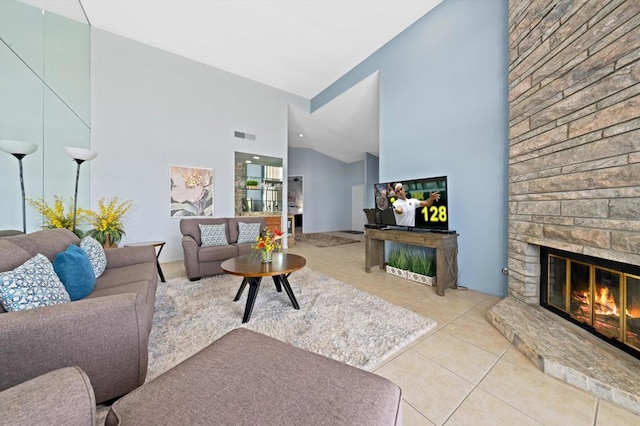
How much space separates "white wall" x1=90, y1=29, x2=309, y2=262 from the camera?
3869mm

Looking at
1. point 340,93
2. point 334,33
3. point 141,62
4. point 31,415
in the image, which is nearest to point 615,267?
point 31,415

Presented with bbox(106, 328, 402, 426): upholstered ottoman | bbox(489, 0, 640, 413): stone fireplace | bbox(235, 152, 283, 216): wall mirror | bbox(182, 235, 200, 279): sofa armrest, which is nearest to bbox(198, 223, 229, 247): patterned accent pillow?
bbox(182, 235, 200, 279): sofa armrest

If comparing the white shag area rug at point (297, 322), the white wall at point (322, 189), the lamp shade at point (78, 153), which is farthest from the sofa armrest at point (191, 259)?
the white wall at point (322, 189)

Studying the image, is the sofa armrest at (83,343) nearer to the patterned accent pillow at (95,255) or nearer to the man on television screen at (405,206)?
the patterned accent pillow at (95,255)

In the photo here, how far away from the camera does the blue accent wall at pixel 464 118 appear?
264 cm

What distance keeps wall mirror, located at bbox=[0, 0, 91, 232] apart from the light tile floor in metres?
3.81

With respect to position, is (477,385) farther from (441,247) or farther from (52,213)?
(52,213)

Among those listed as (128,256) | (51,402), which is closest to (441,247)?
(51,402)

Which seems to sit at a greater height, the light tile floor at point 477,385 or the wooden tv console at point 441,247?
the wooden tv console at point 441,247

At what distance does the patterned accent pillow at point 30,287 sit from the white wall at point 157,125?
3.26 meters

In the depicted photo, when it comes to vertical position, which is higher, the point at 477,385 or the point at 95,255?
the point at 95,255

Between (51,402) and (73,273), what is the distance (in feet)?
4.46

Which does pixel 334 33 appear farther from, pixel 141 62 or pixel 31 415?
pixel 31 415

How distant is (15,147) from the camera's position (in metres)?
2.01
